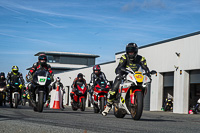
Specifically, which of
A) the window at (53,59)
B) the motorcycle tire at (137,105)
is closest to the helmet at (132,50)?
the motorcycle tire at (137,105)

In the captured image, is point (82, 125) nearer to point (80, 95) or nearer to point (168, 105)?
point (80, 95)

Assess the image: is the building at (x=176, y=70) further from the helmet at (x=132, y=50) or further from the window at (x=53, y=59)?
the window at (x=53, y=59)

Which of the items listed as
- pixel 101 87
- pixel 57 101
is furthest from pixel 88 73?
pixel 101 87

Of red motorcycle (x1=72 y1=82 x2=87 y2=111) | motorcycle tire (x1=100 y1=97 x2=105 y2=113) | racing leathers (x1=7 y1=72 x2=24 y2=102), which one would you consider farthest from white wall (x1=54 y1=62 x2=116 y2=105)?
motorcycle tire (x1=100 y1=97 x2=105 y2=113)

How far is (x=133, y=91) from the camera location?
1037cm

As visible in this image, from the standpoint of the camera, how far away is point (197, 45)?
23922 mm

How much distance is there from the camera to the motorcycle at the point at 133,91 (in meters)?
10.1

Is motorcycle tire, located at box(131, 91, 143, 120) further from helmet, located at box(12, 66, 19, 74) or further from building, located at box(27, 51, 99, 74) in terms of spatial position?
building, located at box(27, 51, 99, 74)

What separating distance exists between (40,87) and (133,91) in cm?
503

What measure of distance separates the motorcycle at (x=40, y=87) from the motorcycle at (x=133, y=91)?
3.96 metres

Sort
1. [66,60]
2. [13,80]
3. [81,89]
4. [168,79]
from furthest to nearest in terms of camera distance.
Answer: [66,60]
[168,79]
[81,89]
[13,80]

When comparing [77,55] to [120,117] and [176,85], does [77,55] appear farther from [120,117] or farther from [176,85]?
[120,117]

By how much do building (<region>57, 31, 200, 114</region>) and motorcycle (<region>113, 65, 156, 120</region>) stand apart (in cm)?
1367

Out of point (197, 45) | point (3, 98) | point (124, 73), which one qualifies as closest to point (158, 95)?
point (197, 45)
